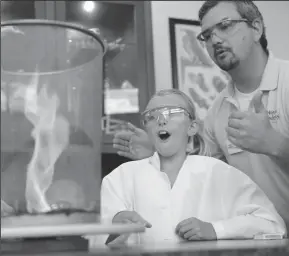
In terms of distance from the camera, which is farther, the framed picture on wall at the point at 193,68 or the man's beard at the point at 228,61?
the framed picture on wall at the point at 193,68

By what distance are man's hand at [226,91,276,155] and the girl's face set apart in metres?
0.09

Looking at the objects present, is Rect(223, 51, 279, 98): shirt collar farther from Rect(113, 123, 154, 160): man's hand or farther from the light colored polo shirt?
Rect(113, 123, 154, 160): man's hand

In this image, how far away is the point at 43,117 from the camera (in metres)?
0.47

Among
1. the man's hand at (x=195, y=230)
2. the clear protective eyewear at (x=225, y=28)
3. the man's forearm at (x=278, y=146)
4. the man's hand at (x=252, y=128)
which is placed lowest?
the man's hand at (x=195, y=230)

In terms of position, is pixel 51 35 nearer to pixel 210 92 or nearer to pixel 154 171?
pixel 154 171

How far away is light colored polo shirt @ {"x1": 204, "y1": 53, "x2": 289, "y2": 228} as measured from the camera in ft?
2.64

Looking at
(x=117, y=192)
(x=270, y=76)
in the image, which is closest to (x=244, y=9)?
(x=270, y=76)

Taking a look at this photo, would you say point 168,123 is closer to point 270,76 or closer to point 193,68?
point 270,76

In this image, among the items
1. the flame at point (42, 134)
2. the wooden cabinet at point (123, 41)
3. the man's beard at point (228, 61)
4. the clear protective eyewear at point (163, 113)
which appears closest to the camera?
the flame at point (42, 134)

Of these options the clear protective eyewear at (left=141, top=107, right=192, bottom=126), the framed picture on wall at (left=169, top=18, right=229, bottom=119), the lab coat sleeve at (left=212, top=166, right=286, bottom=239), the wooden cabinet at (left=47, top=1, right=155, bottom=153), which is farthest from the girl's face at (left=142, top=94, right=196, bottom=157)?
the framed picture on wall at (left=169, top=18, right=229, bottom=119)

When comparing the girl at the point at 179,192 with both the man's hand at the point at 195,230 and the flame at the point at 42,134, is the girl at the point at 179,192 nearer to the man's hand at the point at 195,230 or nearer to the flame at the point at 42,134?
the man's hand at the point at 195,230

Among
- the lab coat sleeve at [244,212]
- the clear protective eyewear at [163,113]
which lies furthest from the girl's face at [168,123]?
the lab coat sleeve at [244,212]

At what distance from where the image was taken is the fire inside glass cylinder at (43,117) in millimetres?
455

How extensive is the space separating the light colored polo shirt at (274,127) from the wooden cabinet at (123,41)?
0.23 m
